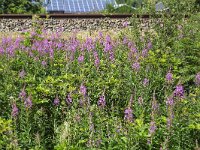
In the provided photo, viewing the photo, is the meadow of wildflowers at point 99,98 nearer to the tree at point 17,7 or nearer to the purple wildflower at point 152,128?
Result: the purple wildflower at point 152,128

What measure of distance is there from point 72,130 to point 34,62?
271 centimetres

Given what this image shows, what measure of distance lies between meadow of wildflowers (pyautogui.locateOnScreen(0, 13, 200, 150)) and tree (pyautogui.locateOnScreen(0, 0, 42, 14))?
16.4 meters

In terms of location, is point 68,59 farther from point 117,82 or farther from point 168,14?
point 168,14

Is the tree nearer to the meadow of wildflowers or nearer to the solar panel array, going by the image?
the solar panel array

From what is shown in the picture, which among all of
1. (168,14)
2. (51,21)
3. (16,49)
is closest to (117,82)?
(16,49)

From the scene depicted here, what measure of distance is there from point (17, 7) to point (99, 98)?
20365 mm

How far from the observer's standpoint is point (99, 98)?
6016 millimetres

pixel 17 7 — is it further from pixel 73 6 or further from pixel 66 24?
pixel 73 6

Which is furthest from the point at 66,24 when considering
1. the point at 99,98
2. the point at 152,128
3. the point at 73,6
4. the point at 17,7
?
the point at 152,128

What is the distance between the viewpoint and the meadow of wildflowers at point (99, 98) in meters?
4.71

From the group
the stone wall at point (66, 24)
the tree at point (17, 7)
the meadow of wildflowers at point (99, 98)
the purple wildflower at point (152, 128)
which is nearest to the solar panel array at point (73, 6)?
the tree at point (17, 7)

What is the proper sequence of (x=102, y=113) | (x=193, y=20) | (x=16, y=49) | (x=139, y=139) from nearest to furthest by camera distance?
(x=139, y=139), (x=102, y=113), (x=16, y=49), (x=193, y=20)

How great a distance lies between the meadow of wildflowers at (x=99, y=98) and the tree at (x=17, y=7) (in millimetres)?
16436

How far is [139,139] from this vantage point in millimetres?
4656
